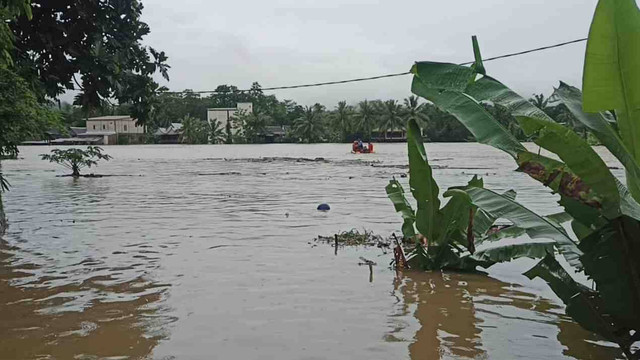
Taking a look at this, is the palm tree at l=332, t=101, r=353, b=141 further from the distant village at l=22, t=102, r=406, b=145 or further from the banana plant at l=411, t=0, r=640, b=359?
the banana plant at l=411, t=0, r=640, b=359

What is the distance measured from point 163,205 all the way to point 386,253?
971cm

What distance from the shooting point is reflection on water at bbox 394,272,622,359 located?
17.0 feet

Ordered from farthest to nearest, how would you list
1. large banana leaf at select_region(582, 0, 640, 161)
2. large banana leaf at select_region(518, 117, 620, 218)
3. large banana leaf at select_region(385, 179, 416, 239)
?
large banana leaf at select_region(385, 179, 416, 239)
large banana leaf at select_region(518, 117, 620, 218)
large banana leaf at select_region(582, 0, 640, 161)

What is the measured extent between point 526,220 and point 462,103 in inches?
42.8

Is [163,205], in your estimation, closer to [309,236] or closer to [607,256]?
[309,236]

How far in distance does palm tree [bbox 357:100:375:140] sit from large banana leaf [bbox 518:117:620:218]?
353 ft

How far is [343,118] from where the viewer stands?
377 ft

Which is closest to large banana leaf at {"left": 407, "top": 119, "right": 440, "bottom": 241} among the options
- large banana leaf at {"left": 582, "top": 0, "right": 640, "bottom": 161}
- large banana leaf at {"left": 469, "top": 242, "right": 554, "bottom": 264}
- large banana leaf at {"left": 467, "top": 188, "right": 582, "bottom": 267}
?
large banana leaf at {"left": 469, "top": 242, "right": 554, "bottom": 264}

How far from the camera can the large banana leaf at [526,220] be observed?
501 cm

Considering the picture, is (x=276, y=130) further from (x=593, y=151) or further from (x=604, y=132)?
(x=593, y=151)

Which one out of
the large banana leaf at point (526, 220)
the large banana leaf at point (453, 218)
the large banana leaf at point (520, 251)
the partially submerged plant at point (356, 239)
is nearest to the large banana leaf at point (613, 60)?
the large banana leaf at point (526, 220)

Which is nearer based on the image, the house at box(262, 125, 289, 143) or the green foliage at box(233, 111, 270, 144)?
the green foliage at box(233, 111, 270, 144)

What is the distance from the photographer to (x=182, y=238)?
11.4 meters

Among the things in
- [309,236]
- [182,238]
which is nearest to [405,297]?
[309,236]
